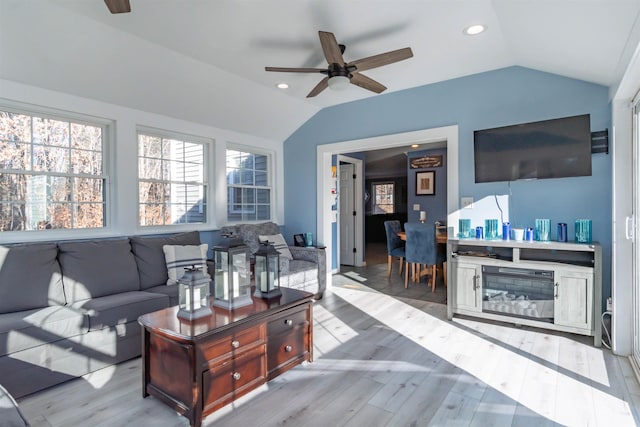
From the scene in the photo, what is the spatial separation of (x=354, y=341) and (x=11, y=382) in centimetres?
241

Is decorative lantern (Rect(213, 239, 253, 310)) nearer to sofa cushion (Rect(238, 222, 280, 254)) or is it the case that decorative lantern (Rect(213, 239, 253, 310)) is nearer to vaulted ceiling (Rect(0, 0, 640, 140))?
vaulted ceiling (Rect(0, 0, 640, 140))

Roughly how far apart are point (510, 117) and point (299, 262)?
9.78 feet

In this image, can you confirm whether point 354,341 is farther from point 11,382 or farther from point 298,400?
point 11,382

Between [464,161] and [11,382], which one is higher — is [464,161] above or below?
above

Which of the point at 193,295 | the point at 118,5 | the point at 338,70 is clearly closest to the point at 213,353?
the point at 193,295

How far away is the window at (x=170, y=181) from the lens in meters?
4.04

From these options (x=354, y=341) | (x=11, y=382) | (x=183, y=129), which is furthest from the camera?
(x=183, y=129)

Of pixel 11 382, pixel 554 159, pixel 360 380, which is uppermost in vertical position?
pixel 554 159

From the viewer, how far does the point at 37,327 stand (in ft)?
7.50

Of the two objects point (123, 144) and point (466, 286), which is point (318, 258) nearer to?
point (466, 286)

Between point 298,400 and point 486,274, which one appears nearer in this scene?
point 298,400

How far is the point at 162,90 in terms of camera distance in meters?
3.73

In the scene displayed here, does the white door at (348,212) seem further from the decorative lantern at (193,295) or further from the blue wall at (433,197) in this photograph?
the decorative lantern at (193,295)

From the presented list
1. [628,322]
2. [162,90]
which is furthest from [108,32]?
[628,322]
